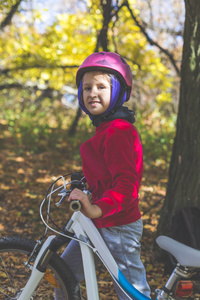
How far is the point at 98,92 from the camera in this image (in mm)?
1803

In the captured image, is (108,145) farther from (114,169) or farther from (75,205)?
(75,205)

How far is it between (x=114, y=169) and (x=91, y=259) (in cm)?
54

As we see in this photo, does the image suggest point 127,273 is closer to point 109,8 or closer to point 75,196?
point 75,196

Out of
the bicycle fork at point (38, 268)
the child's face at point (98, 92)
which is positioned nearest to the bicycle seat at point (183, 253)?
the bicycle fork at point (38, 268)

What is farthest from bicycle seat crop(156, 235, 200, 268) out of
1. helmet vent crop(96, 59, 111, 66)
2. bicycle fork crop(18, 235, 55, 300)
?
helmet vent crop(96, 59, 111, 66)

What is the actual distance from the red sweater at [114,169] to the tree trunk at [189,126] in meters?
1.47

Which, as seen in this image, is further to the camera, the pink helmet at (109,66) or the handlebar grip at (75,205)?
the pink helmet at (109,66)

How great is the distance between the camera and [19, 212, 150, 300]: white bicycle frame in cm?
175

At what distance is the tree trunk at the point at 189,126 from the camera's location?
123 inches

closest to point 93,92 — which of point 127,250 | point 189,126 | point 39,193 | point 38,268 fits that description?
point 127,250

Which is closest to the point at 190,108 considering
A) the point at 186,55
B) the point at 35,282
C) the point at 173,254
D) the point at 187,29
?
the point at 186,55

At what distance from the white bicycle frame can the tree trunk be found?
1.61 m

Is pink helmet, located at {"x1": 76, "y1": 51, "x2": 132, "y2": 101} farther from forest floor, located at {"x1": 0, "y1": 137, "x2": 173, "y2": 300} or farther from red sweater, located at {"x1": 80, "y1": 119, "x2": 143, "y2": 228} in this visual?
forest floor, located at {"x1": 0, "y1": 137, "x2": 173, "y2": 300}

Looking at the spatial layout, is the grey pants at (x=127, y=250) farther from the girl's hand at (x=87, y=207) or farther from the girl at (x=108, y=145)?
the girl's hand at (x=87, y=207)
